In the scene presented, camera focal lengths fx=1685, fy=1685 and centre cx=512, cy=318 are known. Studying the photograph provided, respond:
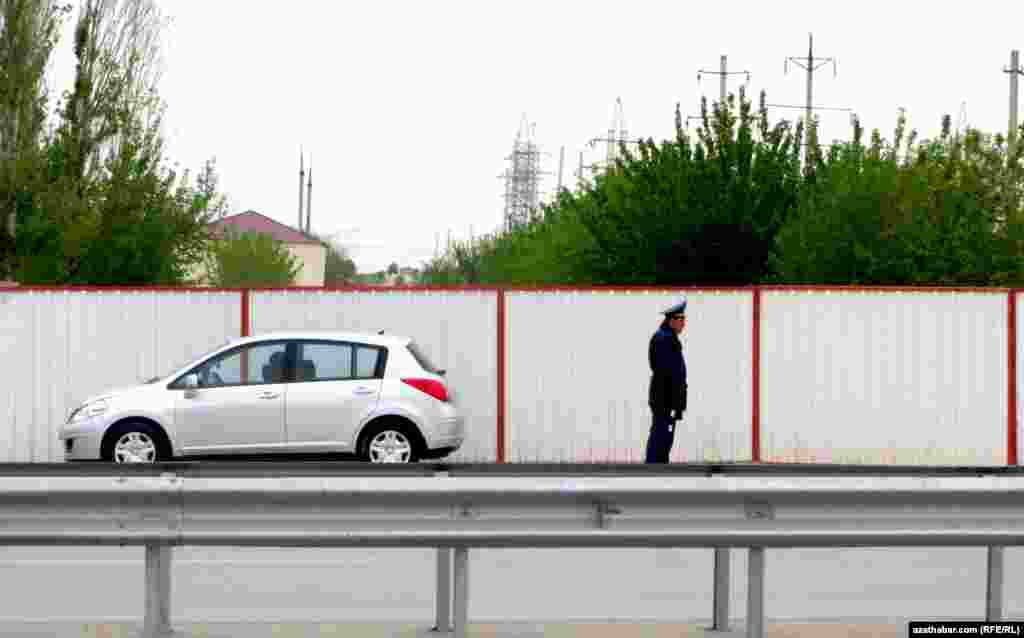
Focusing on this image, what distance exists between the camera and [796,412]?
20.2 meters

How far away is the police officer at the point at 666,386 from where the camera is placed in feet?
54.8

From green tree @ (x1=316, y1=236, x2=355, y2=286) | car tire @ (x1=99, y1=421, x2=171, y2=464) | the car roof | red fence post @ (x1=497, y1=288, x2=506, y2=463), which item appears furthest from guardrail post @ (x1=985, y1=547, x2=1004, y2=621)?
green tree @ (x1=316, y1=236, x2=355, y2=286)

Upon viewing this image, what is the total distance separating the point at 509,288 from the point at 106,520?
12136mm

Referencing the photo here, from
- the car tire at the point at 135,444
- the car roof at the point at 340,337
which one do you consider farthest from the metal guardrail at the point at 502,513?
the car roof at the point at 340,337

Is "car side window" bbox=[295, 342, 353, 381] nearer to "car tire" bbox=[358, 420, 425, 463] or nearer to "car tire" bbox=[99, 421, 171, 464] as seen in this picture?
"car tire" bbox=[358, 420, 425, 463]

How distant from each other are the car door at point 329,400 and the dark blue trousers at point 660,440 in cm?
283

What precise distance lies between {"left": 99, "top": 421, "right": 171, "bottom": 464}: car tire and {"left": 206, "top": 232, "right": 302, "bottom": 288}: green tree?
71389mm

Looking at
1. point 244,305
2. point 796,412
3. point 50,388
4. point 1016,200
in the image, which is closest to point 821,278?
point 1016,200

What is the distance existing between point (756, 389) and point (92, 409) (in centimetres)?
777

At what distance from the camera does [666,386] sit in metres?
16.8

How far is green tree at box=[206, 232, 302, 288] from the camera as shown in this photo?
9250cm

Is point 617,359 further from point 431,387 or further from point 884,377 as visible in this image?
point 431,387

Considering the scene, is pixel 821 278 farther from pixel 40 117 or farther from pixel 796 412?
pixel 40 117

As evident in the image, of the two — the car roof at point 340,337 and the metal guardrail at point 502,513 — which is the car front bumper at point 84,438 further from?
the metal guardrail at point 502,513
